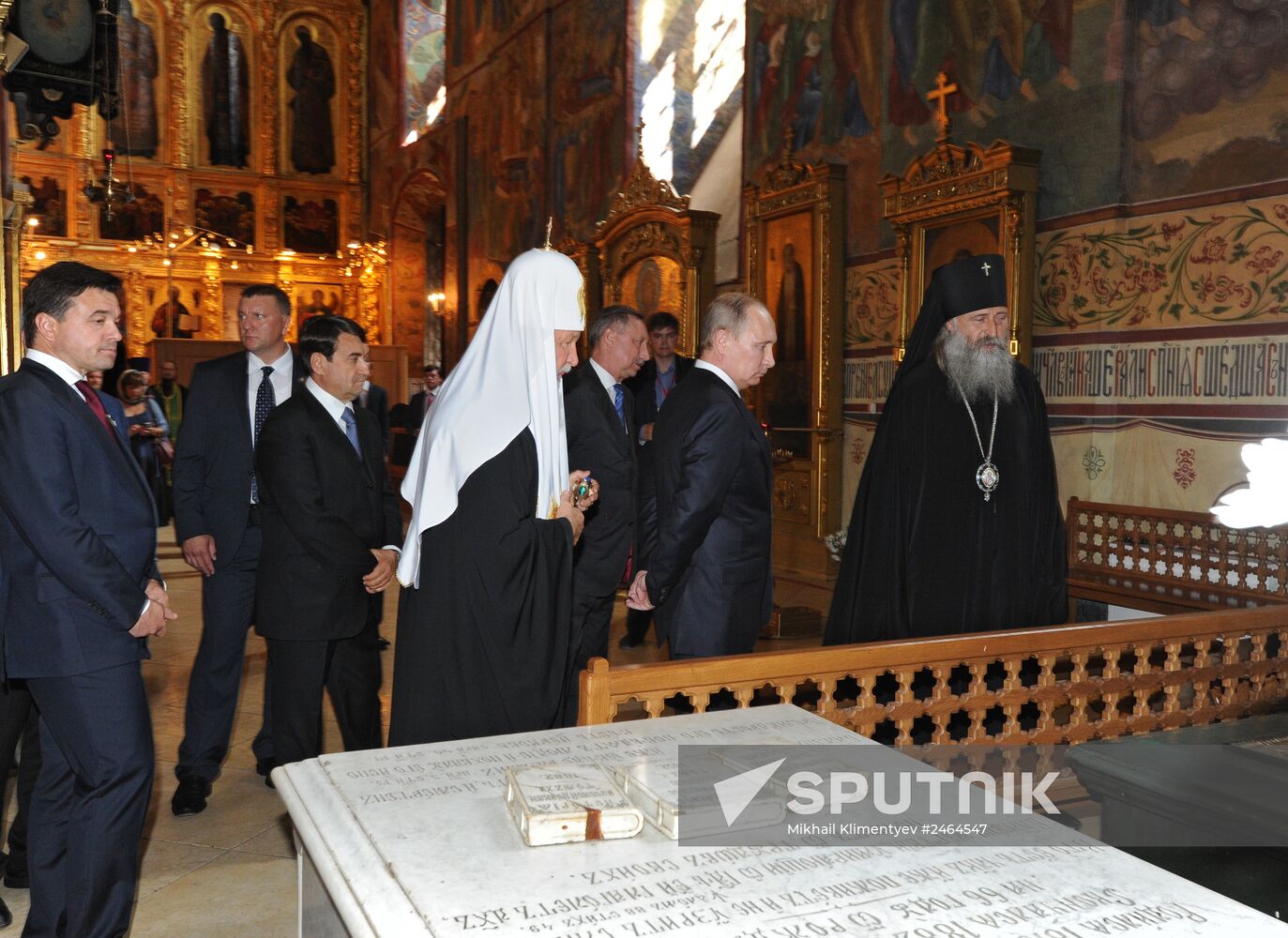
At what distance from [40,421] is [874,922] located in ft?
7.48

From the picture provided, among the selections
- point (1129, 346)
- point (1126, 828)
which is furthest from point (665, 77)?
point (1126, 828)

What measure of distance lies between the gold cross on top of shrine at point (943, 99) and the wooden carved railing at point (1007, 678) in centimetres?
499

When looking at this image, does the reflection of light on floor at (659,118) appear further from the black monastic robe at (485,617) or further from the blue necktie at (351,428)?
the black monastic robe at (485,617)

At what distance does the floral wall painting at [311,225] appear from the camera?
2211 centimetres

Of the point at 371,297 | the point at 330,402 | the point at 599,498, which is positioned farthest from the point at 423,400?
the point at 330,402

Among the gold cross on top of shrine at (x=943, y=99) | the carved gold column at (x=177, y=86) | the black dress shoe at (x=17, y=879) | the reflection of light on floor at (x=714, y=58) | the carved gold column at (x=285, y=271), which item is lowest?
the black dress shoe at (x=17, y=879)

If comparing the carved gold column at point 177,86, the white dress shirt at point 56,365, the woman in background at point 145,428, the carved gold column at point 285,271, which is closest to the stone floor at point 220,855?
Result: the white dress shirt at point 56,365

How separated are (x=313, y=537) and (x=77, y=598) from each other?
43.0 inches

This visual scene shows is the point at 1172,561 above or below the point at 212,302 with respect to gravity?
below

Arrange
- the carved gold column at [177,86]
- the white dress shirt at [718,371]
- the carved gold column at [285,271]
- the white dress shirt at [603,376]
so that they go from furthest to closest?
the carved gold column at [285,271] < the carved gold column at [177,86] < the white dress shirt at [603,376] < the white dress shirt at [718,371]

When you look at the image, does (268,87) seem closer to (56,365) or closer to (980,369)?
(980,369)

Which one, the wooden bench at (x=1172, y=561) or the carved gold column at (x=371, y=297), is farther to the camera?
the carved gold column at (x=371, y=297)

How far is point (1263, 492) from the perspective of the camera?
2.86ft

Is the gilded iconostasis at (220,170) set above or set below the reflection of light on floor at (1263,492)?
above
